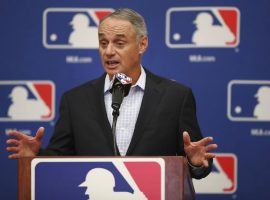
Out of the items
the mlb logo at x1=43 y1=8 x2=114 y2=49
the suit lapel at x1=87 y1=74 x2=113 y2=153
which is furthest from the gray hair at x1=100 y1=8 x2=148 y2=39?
the mlb logo at x1=43 y1=8 x2=114 y2=49

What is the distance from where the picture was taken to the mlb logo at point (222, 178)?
2.59 m

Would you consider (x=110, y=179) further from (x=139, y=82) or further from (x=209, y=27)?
(x=209, y=27)

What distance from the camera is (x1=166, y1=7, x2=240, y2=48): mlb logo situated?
2570 millimetres

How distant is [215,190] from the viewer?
2.60m

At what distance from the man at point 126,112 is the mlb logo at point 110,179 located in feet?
1.65

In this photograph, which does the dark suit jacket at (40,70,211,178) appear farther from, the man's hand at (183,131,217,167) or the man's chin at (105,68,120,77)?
the man's hand at (183,131,217,167)

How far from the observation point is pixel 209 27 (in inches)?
101

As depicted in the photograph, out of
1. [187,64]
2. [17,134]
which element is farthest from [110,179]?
[187,64]

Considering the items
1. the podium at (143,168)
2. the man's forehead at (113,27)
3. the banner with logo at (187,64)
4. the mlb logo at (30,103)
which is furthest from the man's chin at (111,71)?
the mlb logo at (30,103)

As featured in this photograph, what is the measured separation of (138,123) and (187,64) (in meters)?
0.86

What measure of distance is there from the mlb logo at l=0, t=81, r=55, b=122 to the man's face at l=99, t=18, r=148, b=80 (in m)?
0.82

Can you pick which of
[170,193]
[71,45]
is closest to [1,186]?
[71,45]

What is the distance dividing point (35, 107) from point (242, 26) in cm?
117

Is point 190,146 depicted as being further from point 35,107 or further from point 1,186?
point 1,186
